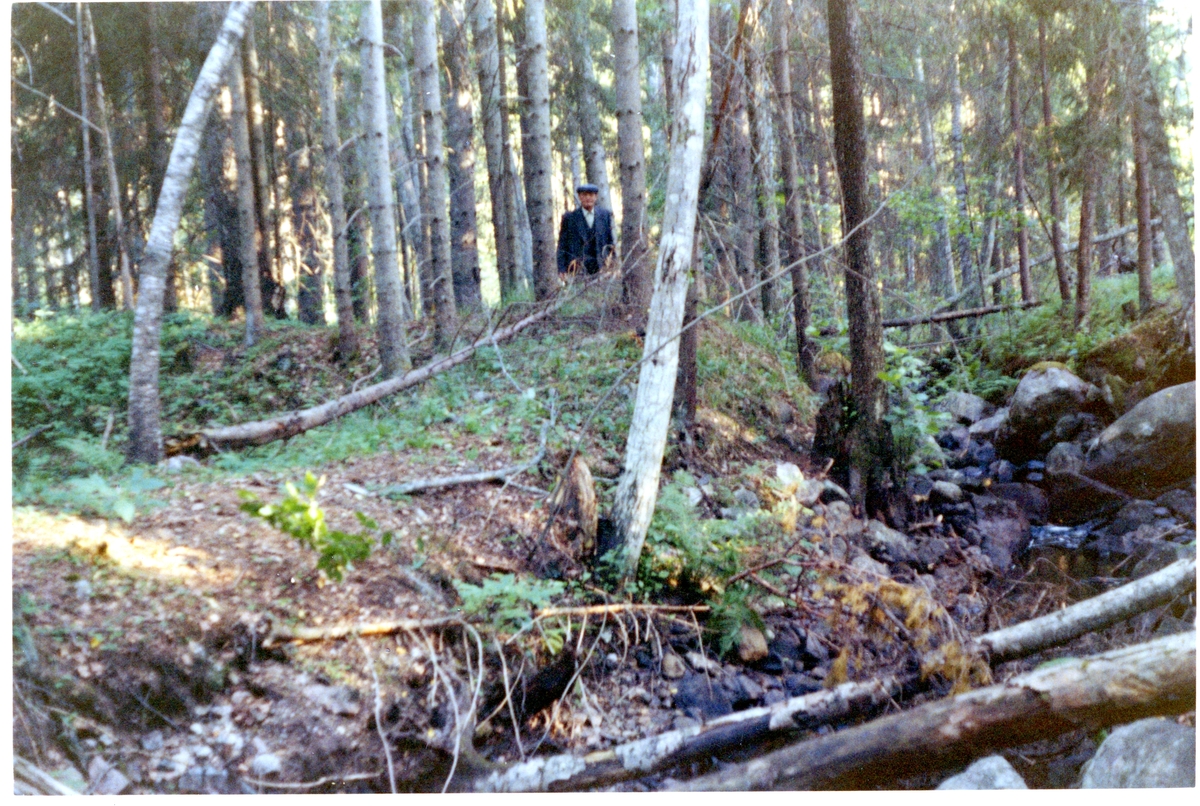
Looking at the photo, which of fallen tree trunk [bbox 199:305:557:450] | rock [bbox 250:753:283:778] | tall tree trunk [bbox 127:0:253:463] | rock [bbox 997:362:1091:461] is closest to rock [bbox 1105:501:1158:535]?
rock [bbox 997:362:1091:461]

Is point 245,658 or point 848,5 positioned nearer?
point 245,658

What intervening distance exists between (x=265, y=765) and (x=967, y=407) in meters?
8.96

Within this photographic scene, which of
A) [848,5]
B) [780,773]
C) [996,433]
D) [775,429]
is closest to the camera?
[780,773]

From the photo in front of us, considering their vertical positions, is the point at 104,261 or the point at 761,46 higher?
the point at 761,46

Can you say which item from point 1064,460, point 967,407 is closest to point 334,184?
point 967,407

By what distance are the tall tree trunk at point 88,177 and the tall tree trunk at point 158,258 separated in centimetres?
237

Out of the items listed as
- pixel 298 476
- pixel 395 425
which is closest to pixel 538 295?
pixel 395 425

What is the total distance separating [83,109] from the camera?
25.1ft

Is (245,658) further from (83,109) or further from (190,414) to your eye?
(83,109)

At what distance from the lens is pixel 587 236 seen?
729 centimetres

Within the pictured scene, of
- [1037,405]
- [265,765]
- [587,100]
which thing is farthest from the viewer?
[587,100]

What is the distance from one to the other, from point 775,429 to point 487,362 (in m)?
3.07

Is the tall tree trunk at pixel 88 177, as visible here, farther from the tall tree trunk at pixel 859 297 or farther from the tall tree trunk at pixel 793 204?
the tall tree trunk at pixel 793 204

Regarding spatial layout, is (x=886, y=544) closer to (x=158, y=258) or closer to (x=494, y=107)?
(x=158, y=258)
